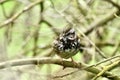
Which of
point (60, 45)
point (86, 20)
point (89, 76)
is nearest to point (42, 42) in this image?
point (86, 20)

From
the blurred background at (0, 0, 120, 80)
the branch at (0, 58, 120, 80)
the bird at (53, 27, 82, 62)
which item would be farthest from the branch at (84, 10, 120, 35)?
the branch at (0, 58, 120, 80)

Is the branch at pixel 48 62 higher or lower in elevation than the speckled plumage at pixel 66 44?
lower

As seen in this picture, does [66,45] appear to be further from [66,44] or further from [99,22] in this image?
[99,22]

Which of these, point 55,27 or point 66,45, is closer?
point 66,45

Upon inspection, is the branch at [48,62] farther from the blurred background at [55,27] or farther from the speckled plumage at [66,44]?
the blurred background at [55,27]

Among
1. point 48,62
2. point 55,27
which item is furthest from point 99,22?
point 48,62

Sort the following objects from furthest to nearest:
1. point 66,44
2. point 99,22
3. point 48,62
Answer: point 99,22 → point 66,44 → point 48,62

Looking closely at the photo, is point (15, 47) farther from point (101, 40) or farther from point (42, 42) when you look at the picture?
point (101, 40)

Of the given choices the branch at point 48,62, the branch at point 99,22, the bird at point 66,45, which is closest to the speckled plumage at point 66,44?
the bird at point 66,45
